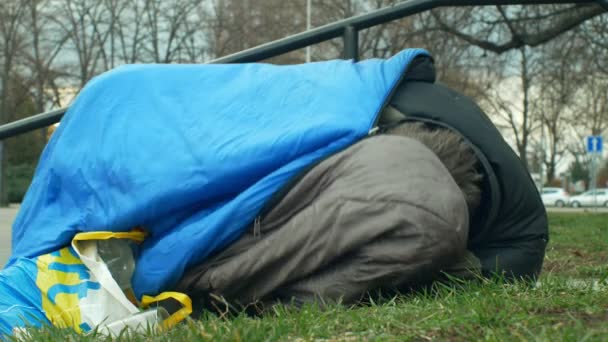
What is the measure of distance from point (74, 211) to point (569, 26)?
379 inches

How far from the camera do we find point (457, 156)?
2957 mm

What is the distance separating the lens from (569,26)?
11.5 metres

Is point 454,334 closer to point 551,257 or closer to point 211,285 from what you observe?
point 211,285

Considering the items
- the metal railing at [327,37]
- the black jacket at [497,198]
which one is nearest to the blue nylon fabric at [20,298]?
the metal railing at [327,37]

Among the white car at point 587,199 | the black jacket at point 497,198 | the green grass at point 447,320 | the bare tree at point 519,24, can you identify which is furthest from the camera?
the white car at point 587,199

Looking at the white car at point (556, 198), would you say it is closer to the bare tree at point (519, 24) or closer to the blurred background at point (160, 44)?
the blurred background at point (160, 44)

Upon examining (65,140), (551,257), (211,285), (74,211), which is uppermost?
(65,140)

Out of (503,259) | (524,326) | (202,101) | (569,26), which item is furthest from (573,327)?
(569,26)

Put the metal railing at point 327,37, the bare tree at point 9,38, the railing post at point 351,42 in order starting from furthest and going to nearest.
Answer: the bare tree at point 9,38 → the railing post at point 351,42 → the metal railing at point 327,37

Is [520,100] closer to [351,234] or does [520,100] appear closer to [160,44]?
[160,44]

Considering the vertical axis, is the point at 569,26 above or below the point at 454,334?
above

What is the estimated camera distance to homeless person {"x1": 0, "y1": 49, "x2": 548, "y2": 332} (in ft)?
8.99

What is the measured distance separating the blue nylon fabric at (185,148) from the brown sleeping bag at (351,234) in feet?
0.28

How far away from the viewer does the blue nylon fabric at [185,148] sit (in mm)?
2961
